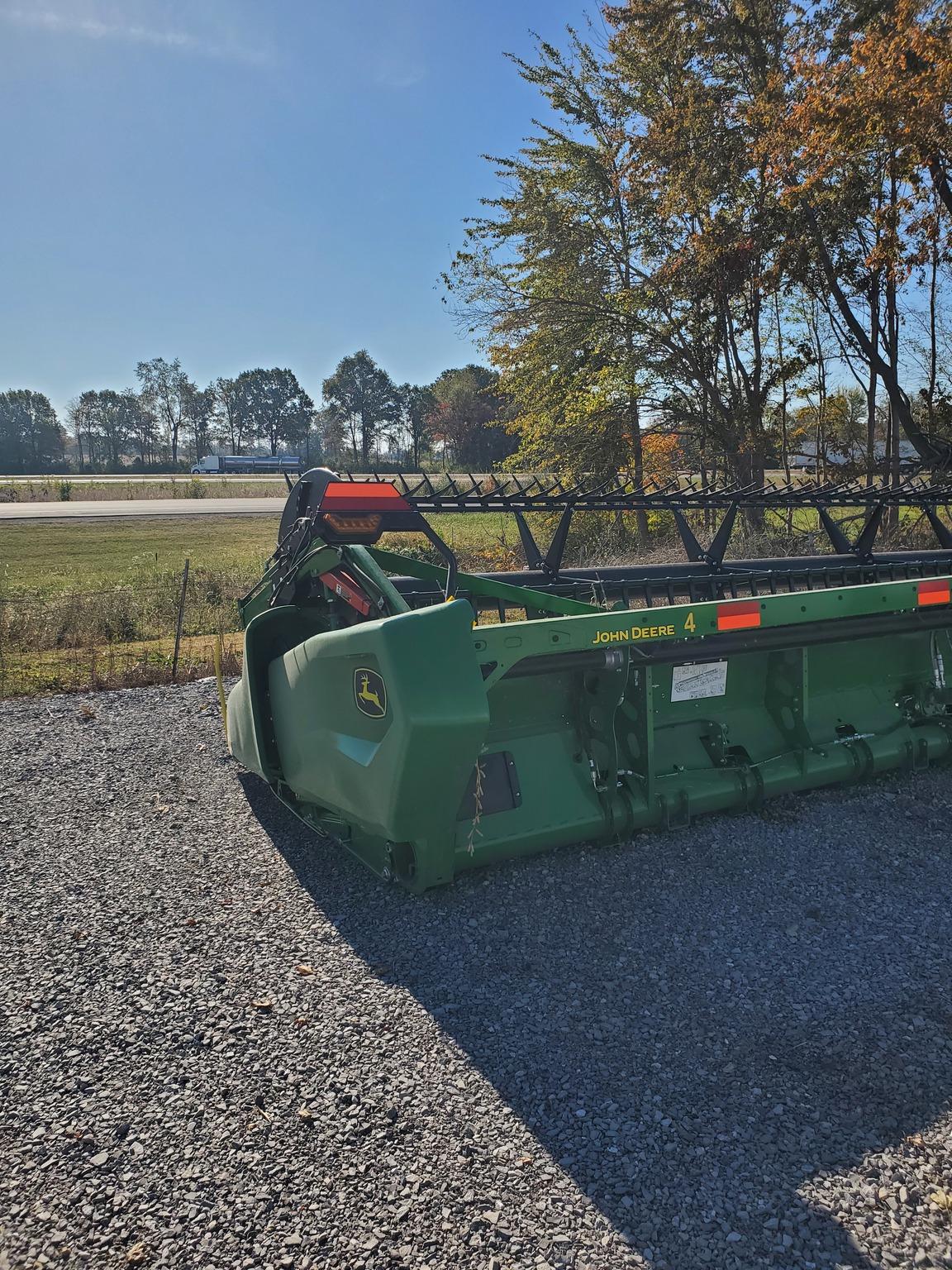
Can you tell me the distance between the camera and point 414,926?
3.28 metres

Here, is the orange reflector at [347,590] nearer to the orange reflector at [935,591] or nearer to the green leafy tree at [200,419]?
the orange reflector at [935,591]

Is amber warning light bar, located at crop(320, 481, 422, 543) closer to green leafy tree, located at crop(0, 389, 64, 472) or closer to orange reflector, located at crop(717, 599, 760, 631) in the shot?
orange reflector, located at crop(717, 599, 760, 631)

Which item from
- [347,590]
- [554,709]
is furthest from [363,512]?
[554,709]

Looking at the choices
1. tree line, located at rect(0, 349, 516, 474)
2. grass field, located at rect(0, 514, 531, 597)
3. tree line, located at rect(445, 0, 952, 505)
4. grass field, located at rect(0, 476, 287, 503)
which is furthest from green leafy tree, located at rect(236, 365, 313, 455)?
tree line, located at rect(445, 0, 952, 505)

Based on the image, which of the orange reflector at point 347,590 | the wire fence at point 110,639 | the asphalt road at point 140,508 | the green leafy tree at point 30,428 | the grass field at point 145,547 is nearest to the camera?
the orange reflector at point 347,590

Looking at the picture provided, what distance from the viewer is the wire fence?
26.9ft

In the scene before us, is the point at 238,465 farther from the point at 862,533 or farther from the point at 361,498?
the point at 361,498

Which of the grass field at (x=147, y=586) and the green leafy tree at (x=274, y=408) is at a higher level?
the green leafy tree at (x=274, y=408)

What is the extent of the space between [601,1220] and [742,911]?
1.61 m

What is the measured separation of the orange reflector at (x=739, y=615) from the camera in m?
3.42

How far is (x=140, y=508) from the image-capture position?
32938mm

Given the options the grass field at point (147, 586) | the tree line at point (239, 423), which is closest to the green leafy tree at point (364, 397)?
the tree line at point (239, 423)

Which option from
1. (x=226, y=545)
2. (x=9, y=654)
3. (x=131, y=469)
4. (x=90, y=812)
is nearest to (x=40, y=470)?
(x=131, y=469)

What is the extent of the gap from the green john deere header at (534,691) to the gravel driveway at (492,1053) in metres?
0.28
